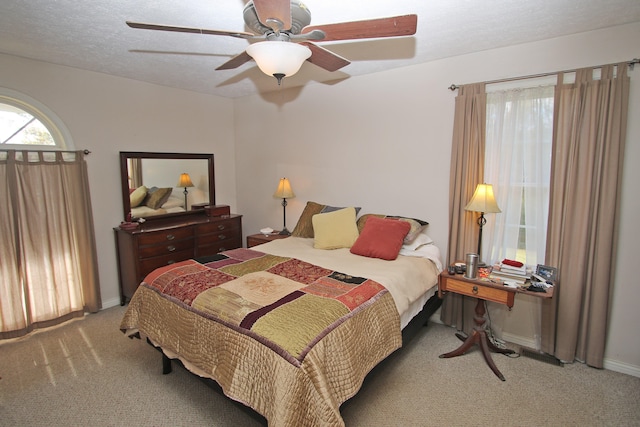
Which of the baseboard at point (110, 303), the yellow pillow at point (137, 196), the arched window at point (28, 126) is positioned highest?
the arched window at point (28, 126)

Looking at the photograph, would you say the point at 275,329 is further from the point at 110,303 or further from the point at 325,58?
the point at 110,303

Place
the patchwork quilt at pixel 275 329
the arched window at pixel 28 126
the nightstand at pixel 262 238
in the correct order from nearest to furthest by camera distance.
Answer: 1. the patchwork quilt at pixel 275 329
2. the arched window at pixel 28 126
3. the nightstand at pixel 262 238

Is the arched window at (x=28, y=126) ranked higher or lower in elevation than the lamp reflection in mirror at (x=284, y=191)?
higher

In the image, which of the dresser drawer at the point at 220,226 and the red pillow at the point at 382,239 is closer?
the red pillow at the point at 382,239

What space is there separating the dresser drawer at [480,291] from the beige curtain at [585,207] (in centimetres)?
55

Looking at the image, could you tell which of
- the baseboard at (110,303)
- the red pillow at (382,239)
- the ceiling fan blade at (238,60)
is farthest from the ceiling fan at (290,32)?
the baseboard at (110,303)

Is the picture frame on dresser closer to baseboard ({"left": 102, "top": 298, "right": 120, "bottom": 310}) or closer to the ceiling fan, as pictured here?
the ceiling fan

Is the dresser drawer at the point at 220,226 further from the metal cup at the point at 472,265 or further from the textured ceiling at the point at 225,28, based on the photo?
the metal cup at the point at 472,265

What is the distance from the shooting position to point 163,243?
363 centimetres

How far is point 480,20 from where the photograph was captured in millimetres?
2205

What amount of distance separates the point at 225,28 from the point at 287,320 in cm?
200

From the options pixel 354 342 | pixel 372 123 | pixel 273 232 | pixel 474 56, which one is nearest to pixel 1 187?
pixel 273 232

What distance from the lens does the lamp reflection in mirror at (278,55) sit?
1.56m

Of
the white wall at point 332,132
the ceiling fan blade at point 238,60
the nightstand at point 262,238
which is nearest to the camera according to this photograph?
the ceiling fan blade at point 238,60
